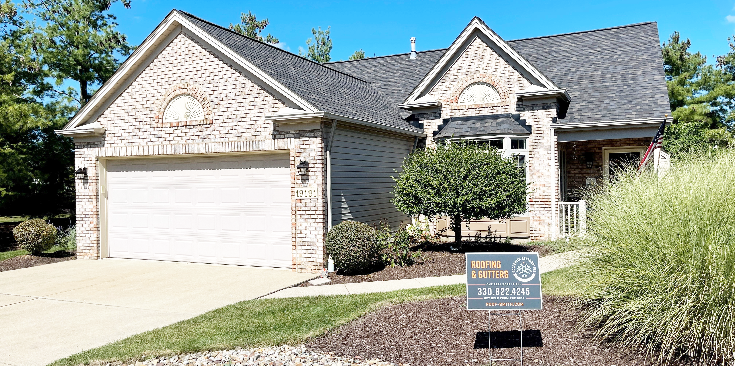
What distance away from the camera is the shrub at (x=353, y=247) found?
955 centimetres

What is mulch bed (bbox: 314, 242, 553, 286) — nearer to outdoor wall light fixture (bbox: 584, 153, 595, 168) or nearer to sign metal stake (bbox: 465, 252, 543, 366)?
sign metal stake (bbox: 465, 252, 543, 366)

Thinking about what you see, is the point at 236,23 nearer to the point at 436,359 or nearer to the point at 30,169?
the point at 30,169

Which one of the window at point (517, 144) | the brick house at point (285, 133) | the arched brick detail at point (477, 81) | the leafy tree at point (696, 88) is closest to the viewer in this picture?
the brick house at point (285, 133)

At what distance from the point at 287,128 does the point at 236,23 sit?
4065cm

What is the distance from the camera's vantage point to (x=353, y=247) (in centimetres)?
954

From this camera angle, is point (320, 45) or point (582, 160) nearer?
point (582, 160)

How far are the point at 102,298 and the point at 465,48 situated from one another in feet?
34.3

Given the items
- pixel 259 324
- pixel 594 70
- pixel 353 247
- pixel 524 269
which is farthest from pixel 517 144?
pixel 259 324

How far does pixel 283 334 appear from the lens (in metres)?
6.05

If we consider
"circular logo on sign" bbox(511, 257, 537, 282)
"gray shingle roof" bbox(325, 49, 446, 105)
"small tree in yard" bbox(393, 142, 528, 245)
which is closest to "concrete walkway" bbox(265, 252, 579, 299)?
"small tree in yard" bbox(393, 142, 528, 245)

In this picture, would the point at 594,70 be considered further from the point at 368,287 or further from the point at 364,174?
the point at 368,287

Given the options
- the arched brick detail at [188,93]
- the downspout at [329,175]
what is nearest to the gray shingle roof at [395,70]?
the downspout at [329,175]

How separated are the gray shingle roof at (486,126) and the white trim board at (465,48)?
1093mm

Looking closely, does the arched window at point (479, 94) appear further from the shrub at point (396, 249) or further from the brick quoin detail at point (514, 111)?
the shrub at point (396, 249)
